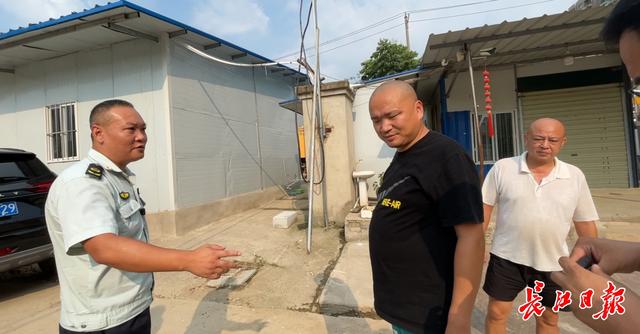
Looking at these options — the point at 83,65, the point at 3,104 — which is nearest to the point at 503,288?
the point at 83,65

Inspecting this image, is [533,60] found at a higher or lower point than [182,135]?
higher

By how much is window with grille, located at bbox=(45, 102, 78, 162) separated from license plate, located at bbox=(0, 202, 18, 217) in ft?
13.1

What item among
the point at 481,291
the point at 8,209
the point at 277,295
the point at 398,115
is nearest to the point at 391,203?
the point at 398,115

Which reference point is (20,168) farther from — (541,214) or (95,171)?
(541,214)

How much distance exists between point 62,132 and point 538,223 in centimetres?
878

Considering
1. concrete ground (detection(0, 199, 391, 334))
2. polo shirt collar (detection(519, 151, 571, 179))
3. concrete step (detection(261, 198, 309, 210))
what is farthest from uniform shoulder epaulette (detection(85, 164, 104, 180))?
concrete step (detection(261, 198, 309, 210))

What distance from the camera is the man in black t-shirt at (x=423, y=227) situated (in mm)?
1302

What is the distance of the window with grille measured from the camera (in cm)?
705

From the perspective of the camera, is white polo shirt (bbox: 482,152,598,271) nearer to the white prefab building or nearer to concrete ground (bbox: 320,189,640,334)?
concrete ground (bbox: 320,189,640,334)

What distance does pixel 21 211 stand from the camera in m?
3.63

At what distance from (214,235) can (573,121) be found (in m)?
9.20

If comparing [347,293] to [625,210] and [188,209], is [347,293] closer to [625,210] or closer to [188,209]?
[188,209]

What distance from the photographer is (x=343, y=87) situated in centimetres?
607

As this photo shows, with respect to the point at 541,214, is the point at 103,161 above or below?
above
